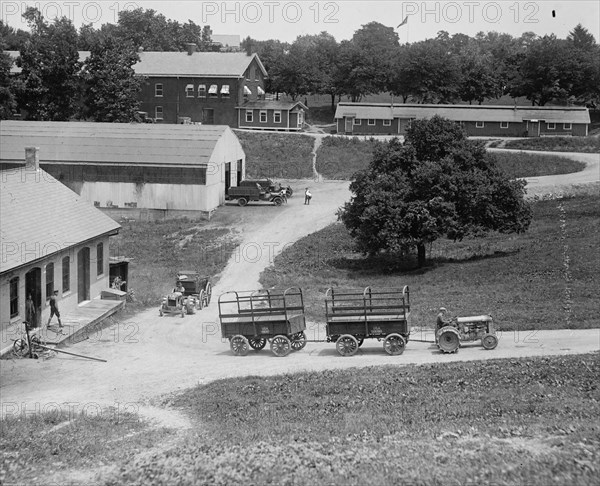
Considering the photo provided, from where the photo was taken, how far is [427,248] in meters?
51.7

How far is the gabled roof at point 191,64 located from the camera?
94.4 metres

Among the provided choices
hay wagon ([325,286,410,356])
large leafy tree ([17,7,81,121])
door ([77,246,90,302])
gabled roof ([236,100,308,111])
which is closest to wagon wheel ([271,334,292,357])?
hay wagon ([325,286,410,356])

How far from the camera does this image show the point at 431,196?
4628 centimetres

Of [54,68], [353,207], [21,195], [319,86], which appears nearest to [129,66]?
[54,68]

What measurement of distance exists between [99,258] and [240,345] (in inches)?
509

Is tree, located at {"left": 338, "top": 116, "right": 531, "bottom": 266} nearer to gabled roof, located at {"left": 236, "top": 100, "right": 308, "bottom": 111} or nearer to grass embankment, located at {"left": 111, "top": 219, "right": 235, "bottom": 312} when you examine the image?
grass embankment, located at {"left": 111, "top": 219, "right": 235, "bottom": 312}

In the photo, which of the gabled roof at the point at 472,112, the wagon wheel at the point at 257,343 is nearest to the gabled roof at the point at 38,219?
the wagon wheel at the point at 257,343

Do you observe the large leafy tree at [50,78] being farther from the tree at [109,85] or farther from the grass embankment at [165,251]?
the grass embankment at [165,251]

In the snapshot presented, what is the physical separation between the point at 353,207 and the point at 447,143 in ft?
20.2

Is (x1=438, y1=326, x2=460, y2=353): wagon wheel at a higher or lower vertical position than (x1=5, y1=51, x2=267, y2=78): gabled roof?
lower

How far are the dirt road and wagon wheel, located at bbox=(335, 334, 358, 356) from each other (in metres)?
0.26

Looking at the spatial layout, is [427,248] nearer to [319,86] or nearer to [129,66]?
[129,66]

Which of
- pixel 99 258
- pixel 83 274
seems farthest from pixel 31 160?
pixel 83 274

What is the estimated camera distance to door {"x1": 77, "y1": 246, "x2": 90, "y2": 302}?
124 feet
